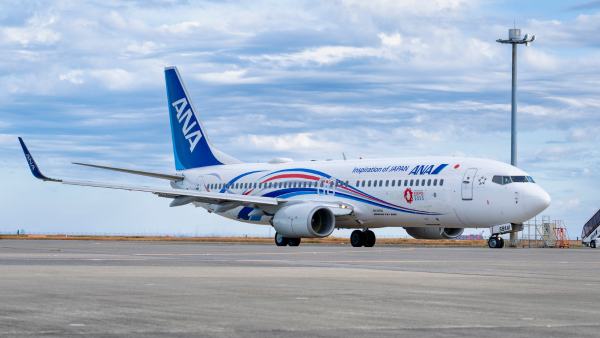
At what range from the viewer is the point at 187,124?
46.6 metres

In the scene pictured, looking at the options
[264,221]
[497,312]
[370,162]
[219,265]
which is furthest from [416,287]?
[264,221]

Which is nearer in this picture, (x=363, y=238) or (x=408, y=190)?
(x=408, y=190)

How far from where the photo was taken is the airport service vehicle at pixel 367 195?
103 ft

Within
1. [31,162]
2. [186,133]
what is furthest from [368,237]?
[31,162]

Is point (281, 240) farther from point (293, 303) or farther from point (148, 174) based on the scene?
point (293, 303)

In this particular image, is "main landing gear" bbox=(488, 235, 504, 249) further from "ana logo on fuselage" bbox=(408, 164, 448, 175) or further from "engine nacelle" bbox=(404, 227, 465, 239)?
"ana logo on fuselage" bbox=(408, 164, 448, 175)

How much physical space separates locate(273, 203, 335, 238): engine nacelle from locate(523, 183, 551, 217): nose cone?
8.58 meters

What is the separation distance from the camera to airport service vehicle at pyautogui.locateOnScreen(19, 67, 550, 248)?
103 ft

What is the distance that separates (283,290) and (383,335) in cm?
443

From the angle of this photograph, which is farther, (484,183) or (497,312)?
(484,183)

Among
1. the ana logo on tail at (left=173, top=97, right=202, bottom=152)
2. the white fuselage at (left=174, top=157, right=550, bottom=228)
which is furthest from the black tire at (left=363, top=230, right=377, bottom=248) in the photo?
the ana logo on tail at (left=173, top=97, right=202, bottom=152)

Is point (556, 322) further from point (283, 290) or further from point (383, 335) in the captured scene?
point (283, 290)

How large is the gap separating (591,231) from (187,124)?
2393 centimetres

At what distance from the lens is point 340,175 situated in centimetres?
3684
